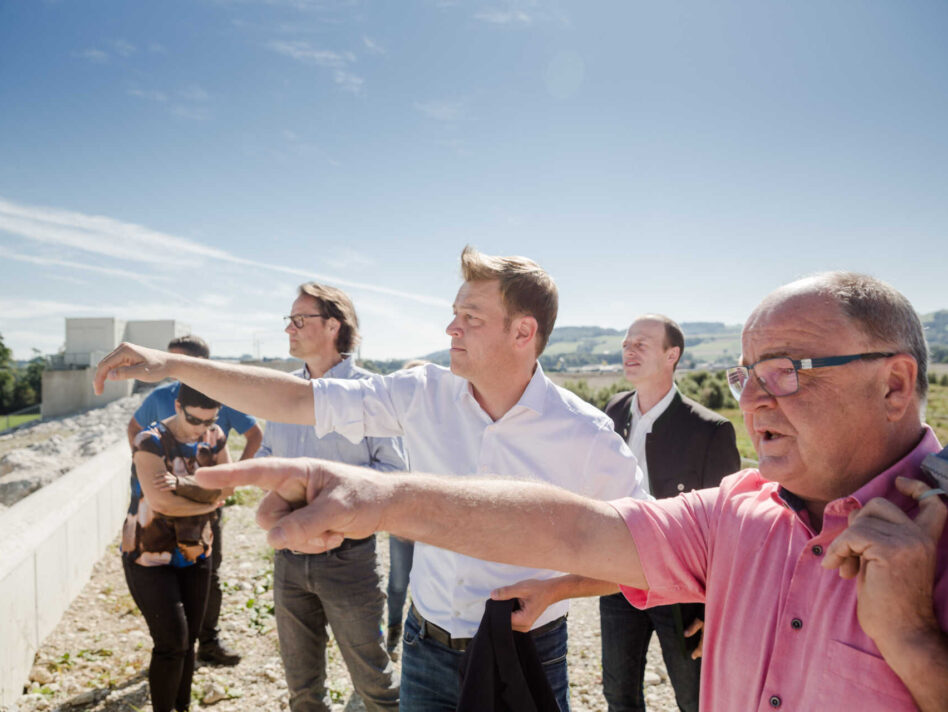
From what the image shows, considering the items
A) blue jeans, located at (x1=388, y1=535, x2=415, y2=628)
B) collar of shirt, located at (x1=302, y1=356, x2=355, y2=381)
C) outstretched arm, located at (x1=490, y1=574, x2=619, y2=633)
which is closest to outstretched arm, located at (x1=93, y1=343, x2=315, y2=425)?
collar of shirt, located at (x1=302, y1=356, x2=355, y2=381)

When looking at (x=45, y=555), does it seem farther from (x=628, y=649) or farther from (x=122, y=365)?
(x=628, y=649)

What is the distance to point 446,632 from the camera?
7.36 ft

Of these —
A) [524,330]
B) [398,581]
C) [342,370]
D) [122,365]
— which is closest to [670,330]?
[524,330]

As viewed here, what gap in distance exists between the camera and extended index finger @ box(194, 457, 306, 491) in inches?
39.9

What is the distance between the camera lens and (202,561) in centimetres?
363

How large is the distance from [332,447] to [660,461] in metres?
2.15

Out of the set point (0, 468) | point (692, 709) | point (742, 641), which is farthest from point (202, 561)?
point (0, 468)

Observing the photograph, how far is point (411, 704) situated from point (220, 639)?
10.1 feet

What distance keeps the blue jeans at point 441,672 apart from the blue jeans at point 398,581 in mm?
2656

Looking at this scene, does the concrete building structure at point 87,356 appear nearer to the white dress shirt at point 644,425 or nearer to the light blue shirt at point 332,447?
the light blue shirt at point 332,447

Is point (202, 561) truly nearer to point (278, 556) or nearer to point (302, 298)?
point (278, 556)

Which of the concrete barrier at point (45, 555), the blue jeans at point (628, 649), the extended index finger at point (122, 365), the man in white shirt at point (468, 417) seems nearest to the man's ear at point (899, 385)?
the man in white shirt at point (468, 417)

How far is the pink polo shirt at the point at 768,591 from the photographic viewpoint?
1155 mm

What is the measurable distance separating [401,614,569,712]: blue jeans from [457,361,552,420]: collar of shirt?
92 cm
